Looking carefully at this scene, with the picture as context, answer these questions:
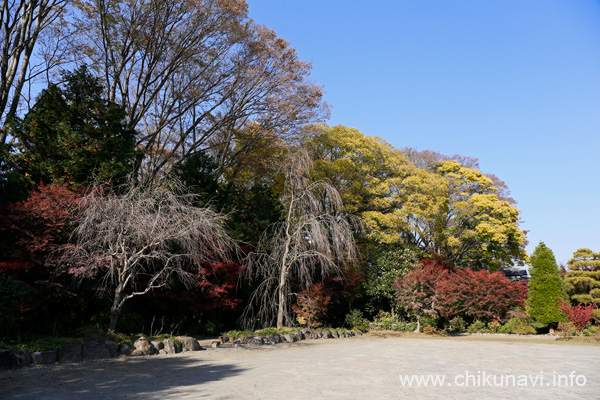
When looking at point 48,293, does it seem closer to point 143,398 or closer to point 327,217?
point 143,398

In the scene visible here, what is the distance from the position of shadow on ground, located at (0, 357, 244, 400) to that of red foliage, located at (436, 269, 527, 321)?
10.6m

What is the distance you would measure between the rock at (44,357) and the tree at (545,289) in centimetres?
1448

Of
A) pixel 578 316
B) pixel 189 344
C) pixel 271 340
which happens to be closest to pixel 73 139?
pixel 189 344

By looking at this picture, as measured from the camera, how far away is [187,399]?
4734 millimetres

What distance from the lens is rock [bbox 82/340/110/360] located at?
7.58 metres

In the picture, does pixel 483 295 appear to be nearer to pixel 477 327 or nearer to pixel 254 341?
pixel 477 327

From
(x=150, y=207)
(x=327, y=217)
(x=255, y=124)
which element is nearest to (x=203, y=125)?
(x=255, y=124)

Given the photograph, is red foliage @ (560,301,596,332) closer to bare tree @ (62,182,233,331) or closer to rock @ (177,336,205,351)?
rock @ (177,336,205,351)

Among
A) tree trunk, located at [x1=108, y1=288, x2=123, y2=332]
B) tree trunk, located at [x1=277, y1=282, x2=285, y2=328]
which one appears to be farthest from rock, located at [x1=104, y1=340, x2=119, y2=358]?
tree trunk, located at [x1=277, y1=282, x2=285, y2=328]

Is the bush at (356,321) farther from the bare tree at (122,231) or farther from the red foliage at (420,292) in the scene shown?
the bare tree at (122,231)

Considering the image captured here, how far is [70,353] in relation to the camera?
24.1 feet

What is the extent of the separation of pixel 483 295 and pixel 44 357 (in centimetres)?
1413

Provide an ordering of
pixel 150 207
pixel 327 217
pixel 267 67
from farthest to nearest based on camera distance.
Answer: pixel 267 67
pixel 327 217
pixel 150 207

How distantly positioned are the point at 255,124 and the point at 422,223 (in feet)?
31.6
